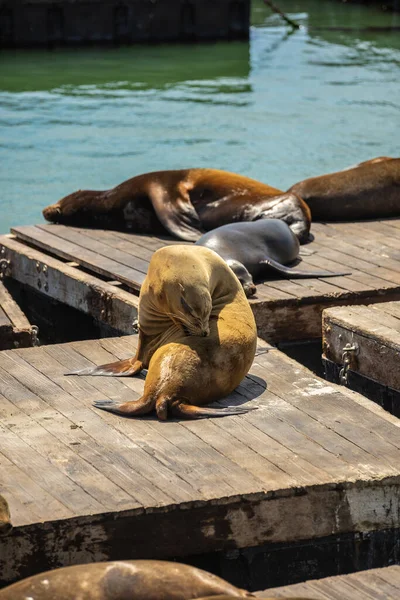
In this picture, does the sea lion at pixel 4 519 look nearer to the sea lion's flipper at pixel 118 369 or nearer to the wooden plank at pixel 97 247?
the sea lion's flipper at pixel 118 369

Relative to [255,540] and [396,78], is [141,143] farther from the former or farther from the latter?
[255,540]

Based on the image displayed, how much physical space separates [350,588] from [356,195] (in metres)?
4.96

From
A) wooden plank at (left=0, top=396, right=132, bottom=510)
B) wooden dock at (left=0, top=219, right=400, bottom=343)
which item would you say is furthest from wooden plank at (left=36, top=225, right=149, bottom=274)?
wooden plank at (left=0, top=396, right=132, bottom=510)

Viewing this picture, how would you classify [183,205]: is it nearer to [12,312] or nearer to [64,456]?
[12,312]

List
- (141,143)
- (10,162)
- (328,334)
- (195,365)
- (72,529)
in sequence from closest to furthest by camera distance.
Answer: (72,529) → (195,365) → (328,334) → (10,162) → (141,143)

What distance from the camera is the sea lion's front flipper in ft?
24.2

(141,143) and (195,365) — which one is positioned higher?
(195,365)

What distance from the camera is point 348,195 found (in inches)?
316

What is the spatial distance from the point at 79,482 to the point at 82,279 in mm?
2824

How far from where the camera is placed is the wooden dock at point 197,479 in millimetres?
3674

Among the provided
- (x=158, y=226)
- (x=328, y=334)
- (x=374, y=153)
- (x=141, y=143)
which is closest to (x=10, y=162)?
(x=141, y=143)

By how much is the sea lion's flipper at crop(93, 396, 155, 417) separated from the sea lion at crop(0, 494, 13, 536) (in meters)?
0.91

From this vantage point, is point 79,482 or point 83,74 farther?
point 83,74

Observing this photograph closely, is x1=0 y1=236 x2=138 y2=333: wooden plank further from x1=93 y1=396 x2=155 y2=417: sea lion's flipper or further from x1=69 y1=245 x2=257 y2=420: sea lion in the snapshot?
x1=93 y1=396 x2=155 y2=417: sea lion's flipper
